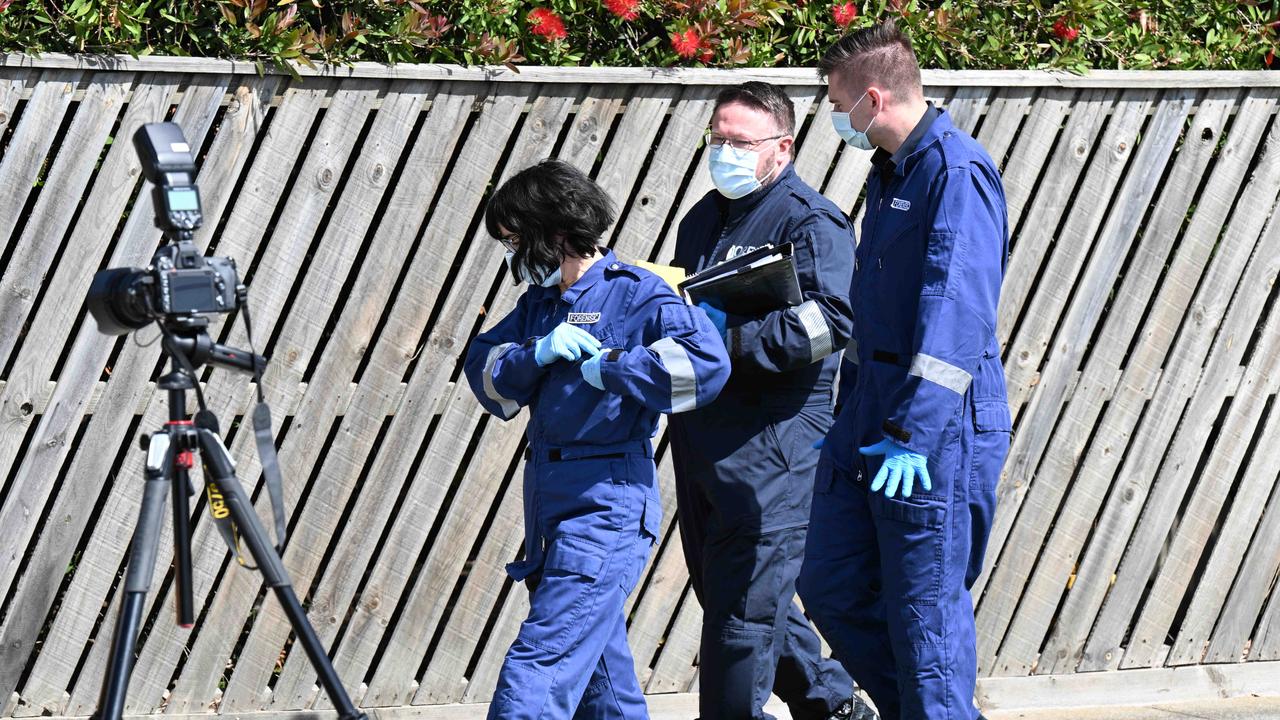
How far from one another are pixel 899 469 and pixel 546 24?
6.12ft

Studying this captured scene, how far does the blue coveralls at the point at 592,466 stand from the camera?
362 cm

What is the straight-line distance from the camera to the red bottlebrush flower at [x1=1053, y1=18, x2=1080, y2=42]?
498 centimetres

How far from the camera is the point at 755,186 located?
4.24 meters

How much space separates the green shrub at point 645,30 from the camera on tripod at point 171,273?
1.34 meters

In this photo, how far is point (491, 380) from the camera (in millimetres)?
3844

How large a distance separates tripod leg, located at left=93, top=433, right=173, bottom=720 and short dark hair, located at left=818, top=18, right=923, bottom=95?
78.2 inches

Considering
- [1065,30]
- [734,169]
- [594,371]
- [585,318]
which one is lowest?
[594,371]

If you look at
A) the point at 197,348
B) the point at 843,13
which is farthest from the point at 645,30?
the point at 197,348

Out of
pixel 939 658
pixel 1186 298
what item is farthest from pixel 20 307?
pixel 1186 298

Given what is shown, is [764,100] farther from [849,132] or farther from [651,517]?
[651,517]

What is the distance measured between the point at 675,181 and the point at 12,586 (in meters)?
2.31

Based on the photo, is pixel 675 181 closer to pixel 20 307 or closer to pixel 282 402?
pixel 282 402

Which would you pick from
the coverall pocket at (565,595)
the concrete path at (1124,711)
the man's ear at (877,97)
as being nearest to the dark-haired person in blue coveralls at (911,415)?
the man's ear at (877,97)

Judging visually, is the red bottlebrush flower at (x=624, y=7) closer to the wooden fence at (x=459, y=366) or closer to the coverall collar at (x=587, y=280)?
the wooden fence at (x=459, y=366)
